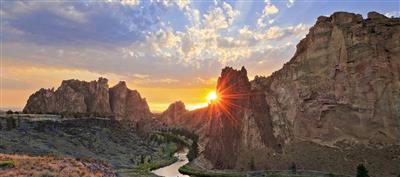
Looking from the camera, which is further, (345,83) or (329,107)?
(329,107)

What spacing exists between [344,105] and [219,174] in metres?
30.4

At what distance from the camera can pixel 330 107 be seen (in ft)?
285

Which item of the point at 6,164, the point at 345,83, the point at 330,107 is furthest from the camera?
the point at 330,107

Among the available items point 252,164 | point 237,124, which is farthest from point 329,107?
point 237,124

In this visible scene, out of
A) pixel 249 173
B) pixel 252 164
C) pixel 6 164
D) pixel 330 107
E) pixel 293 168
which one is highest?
pixel 330 107

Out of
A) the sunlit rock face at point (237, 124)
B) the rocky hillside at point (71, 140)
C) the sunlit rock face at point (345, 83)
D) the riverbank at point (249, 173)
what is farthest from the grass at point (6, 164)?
the sunlit rock face at point (237, 124)

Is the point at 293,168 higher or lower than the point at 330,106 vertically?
lower

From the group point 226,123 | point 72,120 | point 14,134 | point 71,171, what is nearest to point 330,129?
point 226,123

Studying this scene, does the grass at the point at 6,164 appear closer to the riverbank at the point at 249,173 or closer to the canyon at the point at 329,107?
the riverbank at the point at 249,173

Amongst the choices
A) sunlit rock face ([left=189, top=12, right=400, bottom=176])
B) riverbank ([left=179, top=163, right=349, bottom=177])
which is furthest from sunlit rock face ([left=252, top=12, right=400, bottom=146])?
riverbank ([left=179, top=163, right=349, bottom=177])

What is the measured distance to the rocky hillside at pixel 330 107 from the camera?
80.9m

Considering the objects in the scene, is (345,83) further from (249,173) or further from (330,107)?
(249,173)

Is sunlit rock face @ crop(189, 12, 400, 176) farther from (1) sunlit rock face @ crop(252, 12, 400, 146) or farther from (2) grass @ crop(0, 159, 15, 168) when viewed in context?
(2) grass @ crop(0, 159, 15, 168)

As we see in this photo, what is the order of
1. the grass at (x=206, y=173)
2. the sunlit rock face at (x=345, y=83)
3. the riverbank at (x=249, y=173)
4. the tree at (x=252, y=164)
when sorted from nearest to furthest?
the sunlit rock face at (x=345, y=83) < the riverbank at (x=249, y=173) < the grass at (x=206, y=173) < the tree at (x=252, y=164)
